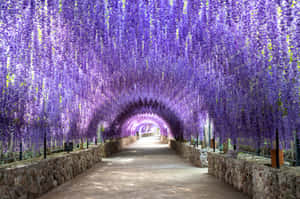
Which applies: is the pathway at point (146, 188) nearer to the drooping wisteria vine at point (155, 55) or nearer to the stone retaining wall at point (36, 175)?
the stone retaining wall at point (36, 175)

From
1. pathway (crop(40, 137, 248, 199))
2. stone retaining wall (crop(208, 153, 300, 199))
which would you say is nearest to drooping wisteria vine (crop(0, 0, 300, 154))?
stone retaining wall (crop(208, 153, 300, 199))

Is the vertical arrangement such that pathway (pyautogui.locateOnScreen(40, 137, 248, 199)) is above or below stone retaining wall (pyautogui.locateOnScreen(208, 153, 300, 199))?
below

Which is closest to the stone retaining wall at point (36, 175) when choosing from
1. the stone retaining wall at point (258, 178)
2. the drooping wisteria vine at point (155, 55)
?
the drooping wisteria vine at point (155, 55)

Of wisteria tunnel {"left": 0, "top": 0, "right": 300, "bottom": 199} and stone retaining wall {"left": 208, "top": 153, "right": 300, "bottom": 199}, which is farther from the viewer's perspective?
wisteria tunnel {"left": 0, "top": 0, "right": 300, "bottom": 199}

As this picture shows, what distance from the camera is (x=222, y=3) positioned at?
4.91 metres

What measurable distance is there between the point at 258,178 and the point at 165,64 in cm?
516

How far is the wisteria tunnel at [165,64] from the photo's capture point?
4.02 m

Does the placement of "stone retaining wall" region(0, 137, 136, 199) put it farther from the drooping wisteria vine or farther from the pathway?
the drooping wisteria vine

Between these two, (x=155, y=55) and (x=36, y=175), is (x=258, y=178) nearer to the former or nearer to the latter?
(x=36, y=175)

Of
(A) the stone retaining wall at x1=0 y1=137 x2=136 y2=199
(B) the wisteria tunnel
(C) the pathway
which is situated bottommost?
(C) the pathway

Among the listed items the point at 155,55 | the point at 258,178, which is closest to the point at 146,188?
the point at 258,178

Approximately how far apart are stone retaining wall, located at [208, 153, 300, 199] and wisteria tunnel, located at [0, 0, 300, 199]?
21mm

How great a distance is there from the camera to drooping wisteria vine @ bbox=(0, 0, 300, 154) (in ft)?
13.1

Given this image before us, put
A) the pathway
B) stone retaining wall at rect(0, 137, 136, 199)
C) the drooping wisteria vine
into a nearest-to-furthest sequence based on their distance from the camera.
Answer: the drooping wisteria vine → stone retaining wall at rect(0, 137, 136, 199) → the pathway
